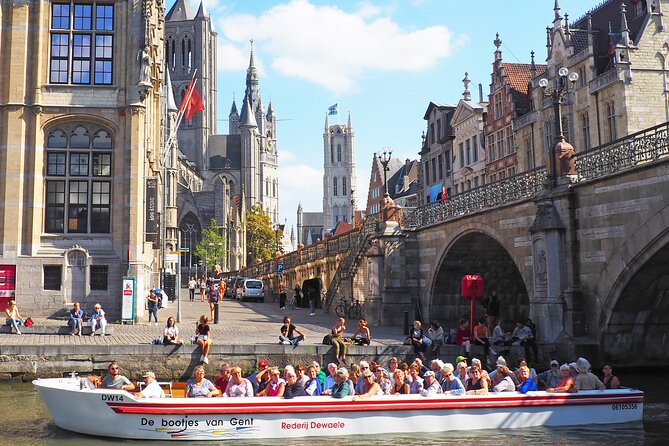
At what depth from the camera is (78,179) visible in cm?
2673

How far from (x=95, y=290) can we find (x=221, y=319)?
6869 mm

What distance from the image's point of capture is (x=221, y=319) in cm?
3175

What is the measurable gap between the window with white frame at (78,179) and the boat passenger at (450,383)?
1602 centimetres

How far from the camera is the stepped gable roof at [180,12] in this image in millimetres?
124938

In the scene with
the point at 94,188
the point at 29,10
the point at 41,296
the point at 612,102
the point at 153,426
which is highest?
the point at 29,10

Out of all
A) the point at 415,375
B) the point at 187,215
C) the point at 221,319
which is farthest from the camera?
the point at 187,215

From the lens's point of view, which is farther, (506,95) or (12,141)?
(506,95)

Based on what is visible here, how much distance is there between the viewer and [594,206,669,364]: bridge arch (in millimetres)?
17719

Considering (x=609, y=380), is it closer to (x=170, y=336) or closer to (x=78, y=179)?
(x=170, y=336)

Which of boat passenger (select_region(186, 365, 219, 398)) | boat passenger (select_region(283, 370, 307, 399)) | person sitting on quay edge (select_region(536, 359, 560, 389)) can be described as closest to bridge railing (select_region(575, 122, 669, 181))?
person sitting on quay edge (select_region(536, 359, 560, 389))

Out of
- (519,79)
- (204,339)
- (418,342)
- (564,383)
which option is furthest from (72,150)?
(519,79)

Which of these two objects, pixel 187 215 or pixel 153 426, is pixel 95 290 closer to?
pixel 153 426

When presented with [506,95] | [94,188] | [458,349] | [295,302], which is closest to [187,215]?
[295,302]

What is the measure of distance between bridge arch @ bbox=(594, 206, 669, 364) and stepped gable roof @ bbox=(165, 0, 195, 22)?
115909 millimetres
